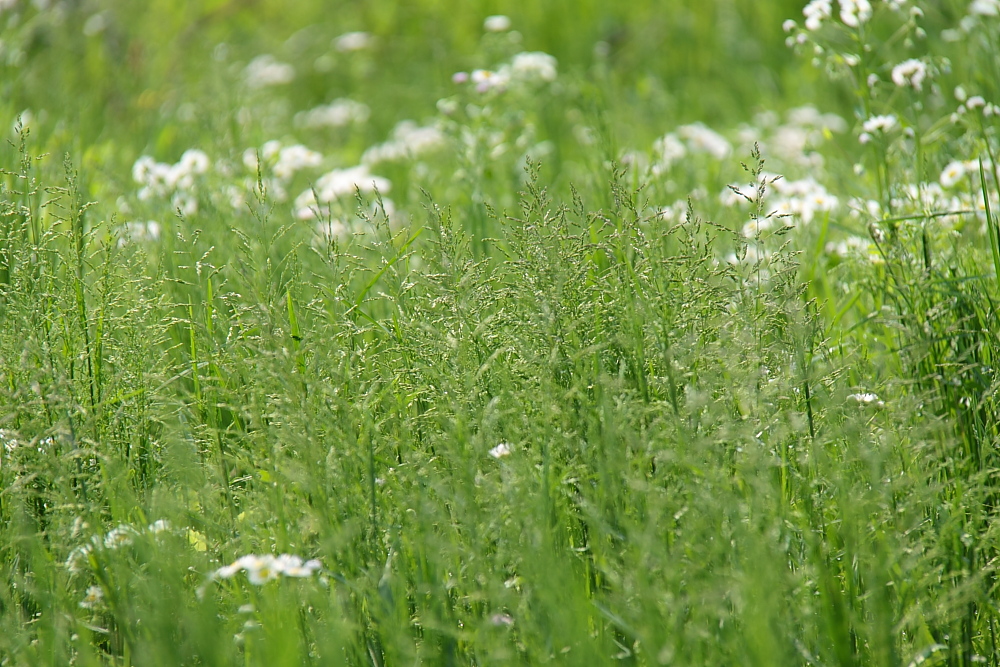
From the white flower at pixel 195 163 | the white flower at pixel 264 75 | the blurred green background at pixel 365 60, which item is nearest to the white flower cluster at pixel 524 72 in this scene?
the blurred green background at pixel 365 60

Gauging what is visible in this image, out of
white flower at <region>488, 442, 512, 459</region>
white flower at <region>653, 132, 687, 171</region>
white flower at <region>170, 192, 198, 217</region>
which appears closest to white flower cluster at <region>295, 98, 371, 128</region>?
white flower at <region>653, 132, 687, 171</region>

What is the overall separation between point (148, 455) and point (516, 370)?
86cm

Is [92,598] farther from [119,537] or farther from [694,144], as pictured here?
[694,144]

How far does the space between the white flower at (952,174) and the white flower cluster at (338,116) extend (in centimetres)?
384

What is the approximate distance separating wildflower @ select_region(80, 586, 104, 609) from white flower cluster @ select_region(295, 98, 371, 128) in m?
4.52

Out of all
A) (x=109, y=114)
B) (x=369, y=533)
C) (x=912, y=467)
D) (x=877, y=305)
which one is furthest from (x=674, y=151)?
(x=109, y=114)

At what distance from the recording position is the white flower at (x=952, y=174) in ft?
9.28

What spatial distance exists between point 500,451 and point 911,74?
181 cm

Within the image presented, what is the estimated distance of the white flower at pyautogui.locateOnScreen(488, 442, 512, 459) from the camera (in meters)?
1.80

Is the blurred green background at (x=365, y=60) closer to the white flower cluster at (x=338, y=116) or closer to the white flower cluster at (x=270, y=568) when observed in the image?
the white flower cluster at (x=338, y=116)

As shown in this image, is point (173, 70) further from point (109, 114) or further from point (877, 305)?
point (877, 305)

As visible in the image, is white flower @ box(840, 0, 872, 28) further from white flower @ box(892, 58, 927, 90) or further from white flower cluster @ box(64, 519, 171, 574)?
white flower cluster @ box(64, 519, 171, 574)

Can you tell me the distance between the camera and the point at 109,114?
18.0ft

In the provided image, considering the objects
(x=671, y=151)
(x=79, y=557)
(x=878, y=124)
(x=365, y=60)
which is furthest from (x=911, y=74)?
(x=365, y=60)
